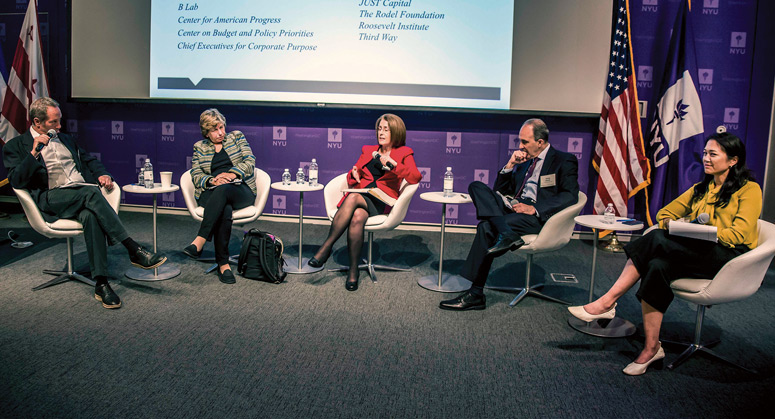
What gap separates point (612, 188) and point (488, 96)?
1462mm

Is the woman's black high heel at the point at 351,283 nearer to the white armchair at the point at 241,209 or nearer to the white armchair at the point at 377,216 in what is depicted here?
the white armchair at the point at 377,216

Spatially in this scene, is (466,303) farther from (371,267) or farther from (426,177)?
(426,177)

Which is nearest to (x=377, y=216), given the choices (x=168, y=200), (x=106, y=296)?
(x=106, y=296)

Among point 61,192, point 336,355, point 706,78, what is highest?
point 706,78

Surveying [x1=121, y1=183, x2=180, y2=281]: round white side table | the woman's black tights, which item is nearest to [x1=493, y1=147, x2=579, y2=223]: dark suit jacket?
the woman's black tights

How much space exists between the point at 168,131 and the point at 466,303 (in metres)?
4.18

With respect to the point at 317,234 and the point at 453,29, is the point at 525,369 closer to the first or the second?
the point at 317,234

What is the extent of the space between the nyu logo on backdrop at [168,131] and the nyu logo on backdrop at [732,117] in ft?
18.7

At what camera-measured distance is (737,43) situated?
5109 mm

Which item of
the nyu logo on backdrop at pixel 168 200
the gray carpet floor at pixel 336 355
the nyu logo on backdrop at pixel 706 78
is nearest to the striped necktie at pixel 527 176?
the gray carpet floor at pixel 336 355

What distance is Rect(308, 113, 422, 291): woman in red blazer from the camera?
3879 mm

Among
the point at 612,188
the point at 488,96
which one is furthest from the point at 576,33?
the point at 612,188

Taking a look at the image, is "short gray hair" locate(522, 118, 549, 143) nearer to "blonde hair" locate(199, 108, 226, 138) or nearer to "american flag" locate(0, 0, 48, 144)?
"blonde hair" locate(199, 108, 226, 138)

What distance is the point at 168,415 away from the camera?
2.13 meters
